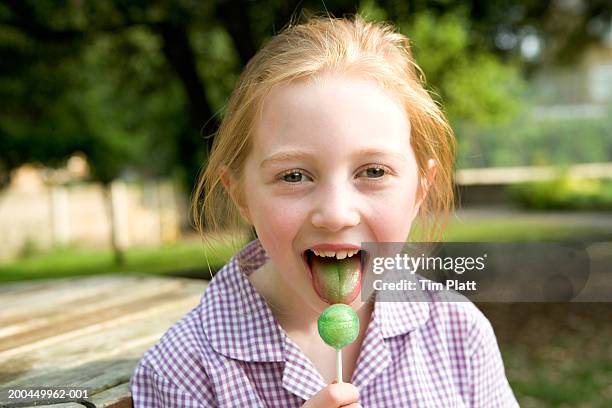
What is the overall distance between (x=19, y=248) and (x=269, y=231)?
13469 millimetres

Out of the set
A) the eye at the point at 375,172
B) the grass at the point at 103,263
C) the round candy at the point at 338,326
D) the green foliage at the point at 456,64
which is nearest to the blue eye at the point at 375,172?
the eye at the point at 375,172

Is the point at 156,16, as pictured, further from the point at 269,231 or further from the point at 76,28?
the point at 269,231

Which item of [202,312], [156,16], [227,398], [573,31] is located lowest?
[227,398]

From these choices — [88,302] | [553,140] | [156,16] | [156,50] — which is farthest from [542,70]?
[88,302]

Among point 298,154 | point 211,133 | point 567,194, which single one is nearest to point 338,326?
point 298,154

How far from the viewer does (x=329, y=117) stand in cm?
133

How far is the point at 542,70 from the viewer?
36.7 ft

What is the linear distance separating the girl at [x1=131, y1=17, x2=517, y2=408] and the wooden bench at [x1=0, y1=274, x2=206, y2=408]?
0.20 m

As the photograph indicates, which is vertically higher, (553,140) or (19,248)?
(553,140)

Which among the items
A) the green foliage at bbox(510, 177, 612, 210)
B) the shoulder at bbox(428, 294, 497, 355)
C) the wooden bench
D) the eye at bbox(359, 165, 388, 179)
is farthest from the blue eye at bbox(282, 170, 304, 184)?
the green foliage at bbox(510, 177, 612, 210)

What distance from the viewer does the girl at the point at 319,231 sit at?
4.40ft

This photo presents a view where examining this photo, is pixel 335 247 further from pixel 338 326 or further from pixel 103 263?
pixel 103 263

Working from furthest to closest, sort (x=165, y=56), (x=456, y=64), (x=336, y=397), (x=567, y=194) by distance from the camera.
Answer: (x=567, y=194)
(x=456, y=64)
(x=165, y=56)
(x=336, y=397)

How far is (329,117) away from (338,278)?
308 millimetres
